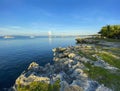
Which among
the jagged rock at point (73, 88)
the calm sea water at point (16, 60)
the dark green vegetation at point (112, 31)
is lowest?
the calm sea water at point (16, 60)

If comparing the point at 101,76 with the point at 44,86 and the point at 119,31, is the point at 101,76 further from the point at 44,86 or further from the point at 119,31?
the point at 119,31

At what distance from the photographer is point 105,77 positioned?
72.2 ft

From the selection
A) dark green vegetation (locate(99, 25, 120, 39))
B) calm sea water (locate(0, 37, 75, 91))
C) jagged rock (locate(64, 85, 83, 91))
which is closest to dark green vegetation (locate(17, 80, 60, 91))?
jagged rock (locate(64, 85, 83, 91))

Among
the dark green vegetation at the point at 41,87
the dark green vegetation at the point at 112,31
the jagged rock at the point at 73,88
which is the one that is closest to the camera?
the jagged rock at the point at 73,88

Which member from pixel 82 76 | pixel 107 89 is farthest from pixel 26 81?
pixel 107 89

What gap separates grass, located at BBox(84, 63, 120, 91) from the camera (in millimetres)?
19969

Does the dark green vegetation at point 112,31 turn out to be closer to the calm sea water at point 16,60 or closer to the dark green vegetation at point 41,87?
the calm sea water at point 16,60

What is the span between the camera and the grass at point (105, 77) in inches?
786

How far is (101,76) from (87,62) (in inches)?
274

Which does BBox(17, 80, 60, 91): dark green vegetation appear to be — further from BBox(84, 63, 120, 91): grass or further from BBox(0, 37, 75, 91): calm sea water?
BBox(0, 37, 75, 91): calm sea water

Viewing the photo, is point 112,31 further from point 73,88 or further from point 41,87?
point 41,87

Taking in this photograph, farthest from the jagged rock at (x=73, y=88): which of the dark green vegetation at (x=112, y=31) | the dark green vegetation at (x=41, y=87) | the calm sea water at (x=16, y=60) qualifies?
the dark green vegetation at (x=112, y=31)

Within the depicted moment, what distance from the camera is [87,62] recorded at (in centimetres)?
2881

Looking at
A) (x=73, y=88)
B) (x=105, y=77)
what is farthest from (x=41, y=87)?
(x=105, y=77)
